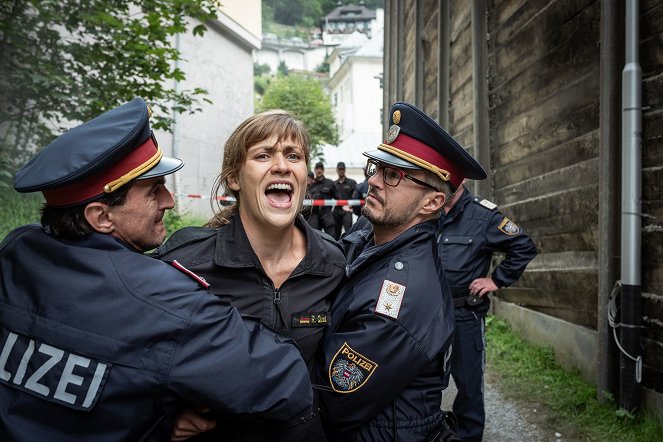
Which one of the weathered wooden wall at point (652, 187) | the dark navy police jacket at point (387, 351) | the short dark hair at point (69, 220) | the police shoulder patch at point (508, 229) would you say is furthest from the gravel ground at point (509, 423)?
the short dark hair at point (69, 220)

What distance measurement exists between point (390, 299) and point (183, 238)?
32.0 inches

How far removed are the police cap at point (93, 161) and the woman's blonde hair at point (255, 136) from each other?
45 cm

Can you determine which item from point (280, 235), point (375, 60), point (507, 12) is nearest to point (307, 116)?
point (375, 60)

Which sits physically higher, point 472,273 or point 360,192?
point 360,192

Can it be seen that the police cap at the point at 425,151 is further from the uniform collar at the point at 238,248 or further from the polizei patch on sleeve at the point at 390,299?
the polizei patch on sleeve at the point at 390,299

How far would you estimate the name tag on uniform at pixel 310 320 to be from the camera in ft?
6.56

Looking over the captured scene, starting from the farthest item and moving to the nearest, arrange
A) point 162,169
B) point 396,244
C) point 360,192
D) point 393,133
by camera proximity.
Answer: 1. point 360,192
2. point 393,133
3. point 396,244
4. point 162,169

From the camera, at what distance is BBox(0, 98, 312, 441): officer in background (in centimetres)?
147

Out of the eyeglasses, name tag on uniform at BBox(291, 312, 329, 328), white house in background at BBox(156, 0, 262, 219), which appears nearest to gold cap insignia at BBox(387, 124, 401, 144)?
the eyeglasses

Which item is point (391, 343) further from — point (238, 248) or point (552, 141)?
point (552, 141)

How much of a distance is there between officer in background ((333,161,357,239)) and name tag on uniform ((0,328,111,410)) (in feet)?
36.6

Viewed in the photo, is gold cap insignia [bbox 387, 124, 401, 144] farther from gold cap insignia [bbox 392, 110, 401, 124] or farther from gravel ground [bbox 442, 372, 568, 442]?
gravel ground [bbox 442, 372, 568, 442]

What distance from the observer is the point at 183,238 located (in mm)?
2139

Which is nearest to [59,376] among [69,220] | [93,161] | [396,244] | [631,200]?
[69,220]
